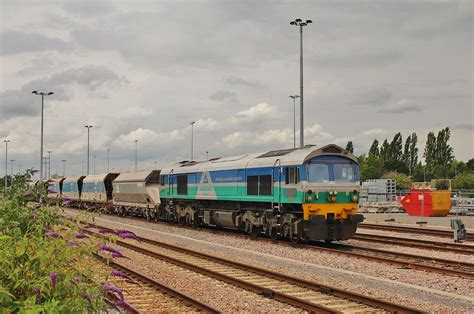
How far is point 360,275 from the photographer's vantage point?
44.7ft

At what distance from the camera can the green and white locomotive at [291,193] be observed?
64.1ft

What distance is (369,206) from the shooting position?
44469 millimetres

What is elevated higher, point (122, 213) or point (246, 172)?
point (246, 172)

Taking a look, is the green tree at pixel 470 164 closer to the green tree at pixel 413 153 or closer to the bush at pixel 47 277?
the green tree at pixel 413 153

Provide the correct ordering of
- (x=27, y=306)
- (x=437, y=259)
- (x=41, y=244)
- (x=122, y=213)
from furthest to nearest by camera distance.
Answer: (x=122, y=213)
(x=437, y=259)
(x=41, y=244)
(x=27, y=306)

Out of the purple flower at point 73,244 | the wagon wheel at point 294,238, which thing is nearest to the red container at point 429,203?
the wagon wheel at point 294,238

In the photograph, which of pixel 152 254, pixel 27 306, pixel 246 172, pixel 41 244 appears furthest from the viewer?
pixel 246 172

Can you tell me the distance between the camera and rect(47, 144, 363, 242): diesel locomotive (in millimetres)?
19609

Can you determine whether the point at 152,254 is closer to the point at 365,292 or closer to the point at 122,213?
the point at 365,292

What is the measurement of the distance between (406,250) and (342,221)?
8.15 feet

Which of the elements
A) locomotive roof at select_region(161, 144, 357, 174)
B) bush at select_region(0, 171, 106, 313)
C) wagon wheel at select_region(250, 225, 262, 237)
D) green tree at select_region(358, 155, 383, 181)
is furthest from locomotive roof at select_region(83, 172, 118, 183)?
green tree at select_region(358, 155, 383, 181)

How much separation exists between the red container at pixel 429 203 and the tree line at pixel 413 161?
67.9m

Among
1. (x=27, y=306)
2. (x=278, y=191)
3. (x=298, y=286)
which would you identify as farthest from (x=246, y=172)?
(x=27, y=306)

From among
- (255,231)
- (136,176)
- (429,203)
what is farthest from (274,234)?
(136,176)
